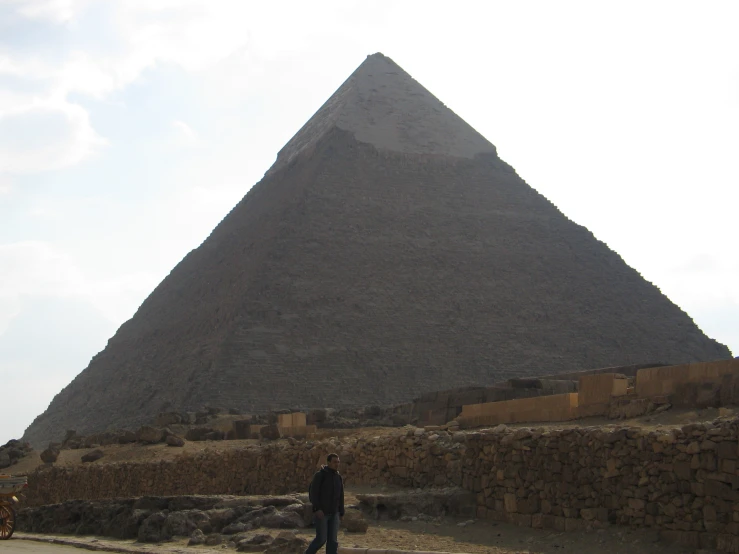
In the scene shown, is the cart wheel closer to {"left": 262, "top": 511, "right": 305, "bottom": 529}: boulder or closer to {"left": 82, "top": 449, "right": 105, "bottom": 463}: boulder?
{"left": 262, "top": 511, "right": 305, "bottom": 529}: boulder

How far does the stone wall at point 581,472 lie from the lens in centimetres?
744

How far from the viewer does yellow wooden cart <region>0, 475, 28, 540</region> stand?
11836mm

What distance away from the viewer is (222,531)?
32.4ft

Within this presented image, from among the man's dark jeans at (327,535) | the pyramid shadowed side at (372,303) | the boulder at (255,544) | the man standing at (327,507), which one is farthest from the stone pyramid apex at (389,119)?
the man's dark jeans at (327,535)

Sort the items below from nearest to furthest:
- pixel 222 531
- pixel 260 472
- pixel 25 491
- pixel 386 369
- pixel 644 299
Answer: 1. pixel 222 531
2. pixel 260 472
3. pixel 25 491
4. pixel 386 369
5. pixel 644 299

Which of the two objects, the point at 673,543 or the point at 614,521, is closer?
the point at 673,543

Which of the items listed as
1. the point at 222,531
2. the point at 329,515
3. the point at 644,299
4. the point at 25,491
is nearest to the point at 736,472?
the point at 329,515

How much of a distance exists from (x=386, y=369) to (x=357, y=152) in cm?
1345

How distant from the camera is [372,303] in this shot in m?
39.2

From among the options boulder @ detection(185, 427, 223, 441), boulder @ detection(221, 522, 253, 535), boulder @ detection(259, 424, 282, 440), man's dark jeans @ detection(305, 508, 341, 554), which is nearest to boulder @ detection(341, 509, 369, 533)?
boulder @ detection(221, 522, 253, 535)

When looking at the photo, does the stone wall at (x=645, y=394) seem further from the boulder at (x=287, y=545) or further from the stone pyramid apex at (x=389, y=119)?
the stone pyramid apex at (x=389, y=119)

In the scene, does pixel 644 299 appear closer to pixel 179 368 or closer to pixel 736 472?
pixel 179 368

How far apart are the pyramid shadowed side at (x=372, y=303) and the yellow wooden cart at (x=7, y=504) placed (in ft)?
63.8

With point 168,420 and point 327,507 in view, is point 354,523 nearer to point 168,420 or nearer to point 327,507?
point 327,507
